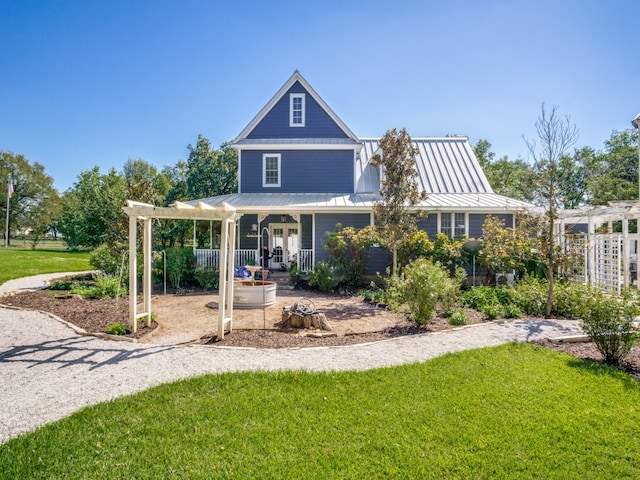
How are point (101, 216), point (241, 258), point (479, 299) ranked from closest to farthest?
point (479, 299), point (241, 258), point (101, 216)

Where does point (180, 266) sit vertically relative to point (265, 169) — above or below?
below

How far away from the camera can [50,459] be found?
108 inches

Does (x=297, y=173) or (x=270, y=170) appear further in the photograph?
(x=270, y=170)

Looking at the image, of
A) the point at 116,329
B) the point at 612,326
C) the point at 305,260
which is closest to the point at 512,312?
the point at 612,326

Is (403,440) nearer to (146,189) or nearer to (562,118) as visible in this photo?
(562,118)

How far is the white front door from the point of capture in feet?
56.0

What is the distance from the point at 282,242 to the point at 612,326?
549 inches

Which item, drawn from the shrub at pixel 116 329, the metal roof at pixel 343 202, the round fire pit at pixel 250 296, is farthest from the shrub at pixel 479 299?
the shrub at pixel 116 329

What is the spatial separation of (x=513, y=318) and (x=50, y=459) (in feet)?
27.3

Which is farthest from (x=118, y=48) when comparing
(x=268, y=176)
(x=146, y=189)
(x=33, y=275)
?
(x=33, y=275)

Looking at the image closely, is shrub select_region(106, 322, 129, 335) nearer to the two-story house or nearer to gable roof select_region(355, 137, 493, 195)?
the two-story house

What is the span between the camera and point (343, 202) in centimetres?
1416

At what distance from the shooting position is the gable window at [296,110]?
16.5m

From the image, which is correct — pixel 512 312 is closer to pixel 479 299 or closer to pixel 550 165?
pixel 479 299
